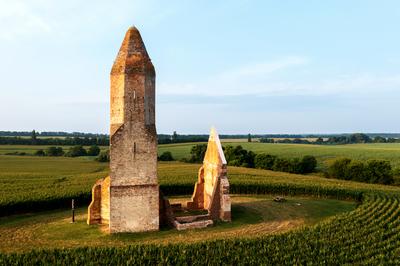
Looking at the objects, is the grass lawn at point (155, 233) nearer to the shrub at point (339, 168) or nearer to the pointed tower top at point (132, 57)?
the pointed tower top at point (132, 57)

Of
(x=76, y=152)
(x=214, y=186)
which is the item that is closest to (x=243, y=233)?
(x=214, y=186)

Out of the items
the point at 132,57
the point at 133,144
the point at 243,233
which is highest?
the point at 132,57

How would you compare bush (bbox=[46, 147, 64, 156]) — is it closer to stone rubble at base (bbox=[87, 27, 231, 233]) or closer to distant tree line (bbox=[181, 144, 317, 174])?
distant tree line (bbox=[181, 144, 317, 174])

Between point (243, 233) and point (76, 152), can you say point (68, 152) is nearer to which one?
point (76, 152)

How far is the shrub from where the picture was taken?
4938 centimetres

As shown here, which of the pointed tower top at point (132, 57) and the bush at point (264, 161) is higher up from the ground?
the pointed tower top at point (132, 57)

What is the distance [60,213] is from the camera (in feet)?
86.0

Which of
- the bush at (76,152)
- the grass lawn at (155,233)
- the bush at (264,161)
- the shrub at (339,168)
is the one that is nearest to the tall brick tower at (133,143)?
the grass lawn at (155,233)

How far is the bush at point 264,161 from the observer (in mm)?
57844

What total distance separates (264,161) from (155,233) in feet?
133

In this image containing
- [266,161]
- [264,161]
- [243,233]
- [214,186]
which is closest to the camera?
[243,233]

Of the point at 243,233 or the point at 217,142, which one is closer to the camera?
the point at 243,233

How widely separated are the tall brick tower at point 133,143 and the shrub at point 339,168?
36.5m

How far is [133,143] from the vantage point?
20.2m
